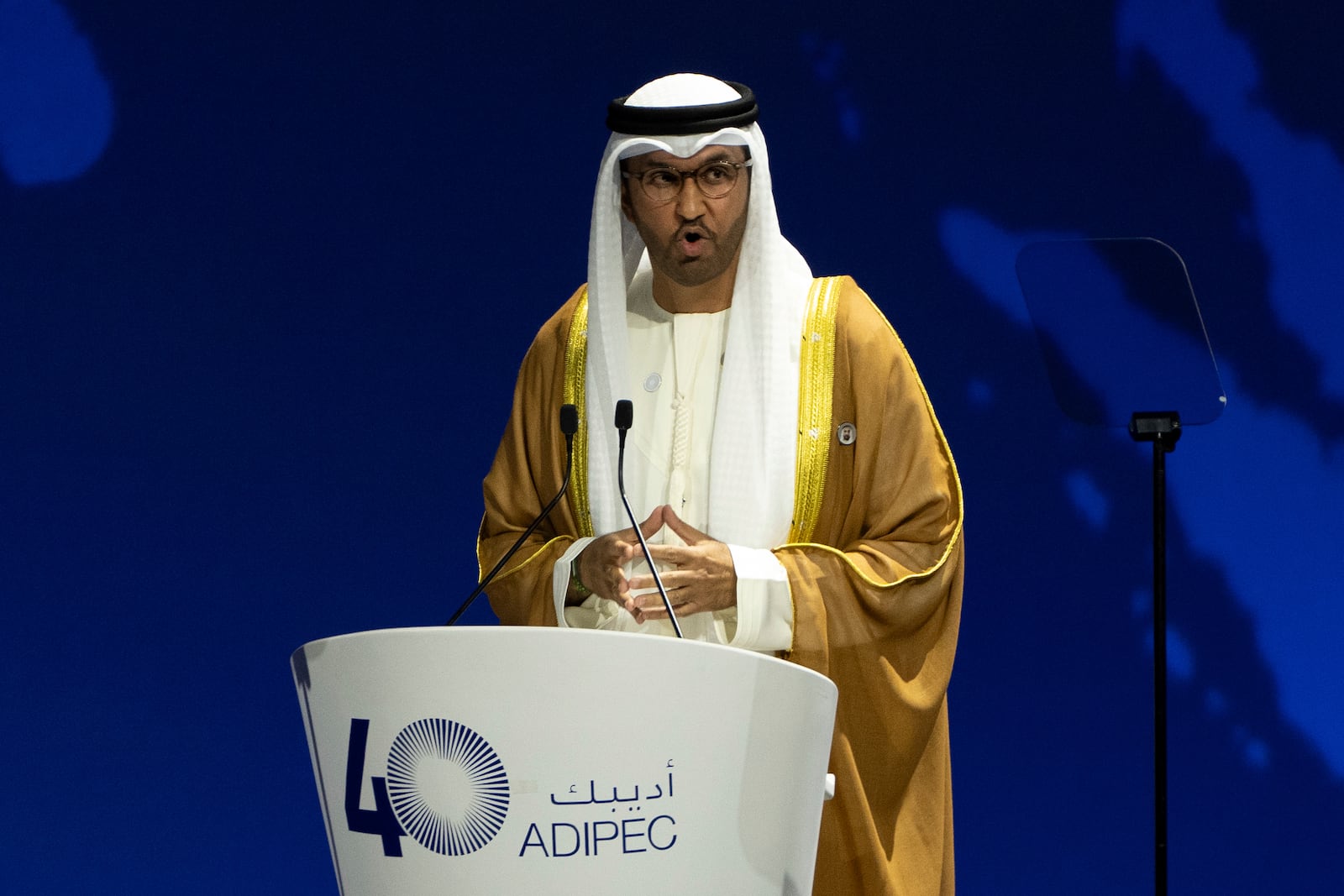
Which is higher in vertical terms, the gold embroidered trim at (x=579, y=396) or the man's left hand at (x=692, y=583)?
the gold embroidered trim at (x=579, y=396)

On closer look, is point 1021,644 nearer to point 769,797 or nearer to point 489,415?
point 489,415

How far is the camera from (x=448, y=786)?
72.4 inches

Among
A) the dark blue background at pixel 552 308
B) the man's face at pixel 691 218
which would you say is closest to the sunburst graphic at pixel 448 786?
the man's face at pixel 691 218

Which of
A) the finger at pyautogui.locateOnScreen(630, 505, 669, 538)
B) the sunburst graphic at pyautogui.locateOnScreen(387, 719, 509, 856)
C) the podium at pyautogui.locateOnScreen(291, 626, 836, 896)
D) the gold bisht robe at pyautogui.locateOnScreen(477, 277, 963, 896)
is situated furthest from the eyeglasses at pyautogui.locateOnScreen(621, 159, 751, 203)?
the sunburst graphic at pyautogui.locateOnScreen(387, 719, 509, 856)

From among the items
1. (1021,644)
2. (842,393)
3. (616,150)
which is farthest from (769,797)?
(1021,644)

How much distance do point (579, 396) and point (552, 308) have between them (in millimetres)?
1204

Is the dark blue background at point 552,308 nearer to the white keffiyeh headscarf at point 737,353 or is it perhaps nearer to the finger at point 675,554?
the white keffiyeh headscarf at point 737,353

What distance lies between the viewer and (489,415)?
158 inches

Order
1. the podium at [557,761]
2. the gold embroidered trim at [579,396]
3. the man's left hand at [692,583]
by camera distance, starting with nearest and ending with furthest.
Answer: the podium at [557,761] → the man's left hand at [692,583] → the gold embroidered trim at [579,396]

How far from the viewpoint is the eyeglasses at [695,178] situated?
2.76 metres

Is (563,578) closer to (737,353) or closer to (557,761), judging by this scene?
(737,353)

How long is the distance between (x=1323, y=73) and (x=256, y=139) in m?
2.33

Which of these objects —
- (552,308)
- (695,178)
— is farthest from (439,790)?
(552,308)

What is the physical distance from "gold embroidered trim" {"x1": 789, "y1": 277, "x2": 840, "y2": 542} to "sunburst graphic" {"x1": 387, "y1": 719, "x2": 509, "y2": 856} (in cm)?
100
